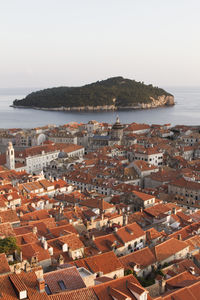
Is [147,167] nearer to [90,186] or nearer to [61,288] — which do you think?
[90,186]

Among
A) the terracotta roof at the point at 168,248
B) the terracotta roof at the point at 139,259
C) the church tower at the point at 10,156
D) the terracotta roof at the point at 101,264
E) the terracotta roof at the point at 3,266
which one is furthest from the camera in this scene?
the church tower at the point at 10,156

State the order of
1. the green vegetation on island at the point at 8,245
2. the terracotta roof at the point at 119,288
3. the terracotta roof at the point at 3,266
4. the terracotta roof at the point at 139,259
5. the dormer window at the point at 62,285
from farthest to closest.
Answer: the terracotta roof at the point at 139,259, the green vegetation on island at the point at 8,245, the terracotta roof at the point at 3,266, the dormer window at the point at 62,285, the terracotta roof at the point at 119,288

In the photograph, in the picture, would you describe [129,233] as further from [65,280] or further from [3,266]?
[3,266]

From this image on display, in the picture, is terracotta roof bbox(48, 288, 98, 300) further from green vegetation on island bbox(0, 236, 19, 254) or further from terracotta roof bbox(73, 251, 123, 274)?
green vegetation on island bbox(0, 236, 19, 254)

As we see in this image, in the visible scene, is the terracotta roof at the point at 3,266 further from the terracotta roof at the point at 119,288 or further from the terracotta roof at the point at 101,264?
the terracotta roof at the point at 101,264

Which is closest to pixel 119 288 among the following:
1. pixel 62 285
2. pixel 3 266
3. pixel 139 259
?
pixel 62 285

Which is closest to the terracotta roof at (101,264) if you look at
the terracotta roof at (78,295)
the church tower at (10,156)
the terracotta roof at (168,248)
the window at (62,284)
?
the terracotta roof at (168,248)

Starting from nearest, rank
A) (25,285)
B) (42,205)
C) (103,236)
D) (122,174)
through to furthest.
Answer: (25,285)
(103,236)
(42,205)
(122,174)

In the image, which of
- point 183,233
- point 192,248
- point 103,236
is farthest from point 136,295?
point 183,233

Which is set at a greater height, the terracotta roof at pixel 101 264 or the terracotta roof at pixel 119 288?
the terracotta roof at pixel 119 288

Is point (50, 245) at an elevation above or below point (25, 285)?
below

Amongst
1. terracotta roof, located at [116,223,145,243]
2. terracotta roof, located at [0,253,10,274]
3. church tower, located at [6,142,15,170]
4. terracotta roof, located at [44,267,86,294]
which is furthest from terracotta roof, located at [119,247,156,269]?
church tower, located at [6,142,15,170]
